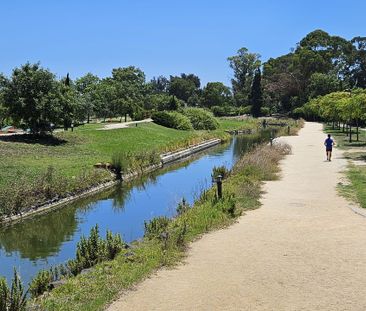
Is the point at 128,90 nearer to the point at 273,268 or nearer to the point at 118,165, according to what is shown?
the point at 118,165

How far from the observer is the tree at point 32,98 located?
106ft

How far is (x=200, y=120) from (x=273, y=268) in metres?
56.8

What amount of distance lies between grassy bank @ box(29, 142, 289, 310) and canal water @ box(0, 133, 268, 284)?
2078 millimetres

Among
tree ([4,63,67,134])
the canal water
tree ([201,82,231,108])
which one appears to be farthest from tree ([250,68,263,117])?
the canal water

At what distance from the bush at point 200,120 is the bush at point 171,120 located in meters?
5.06

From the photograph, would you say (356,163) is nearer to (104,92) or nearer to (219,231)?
(219,231)

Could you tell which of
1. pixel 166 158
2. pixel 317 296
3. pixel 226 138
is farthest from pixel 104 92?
pixel 317 296

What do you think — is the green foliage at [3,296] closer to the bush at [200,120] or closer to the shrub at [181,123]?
the shrub at [181,123]

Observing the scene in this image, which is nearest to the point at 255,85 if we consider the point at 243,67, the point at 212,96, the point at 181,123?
the point at 212,96

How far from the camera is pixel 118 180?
1017 inches

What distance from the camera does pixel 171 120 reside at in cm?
5900

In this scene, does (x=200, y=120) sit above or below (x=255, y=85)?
below

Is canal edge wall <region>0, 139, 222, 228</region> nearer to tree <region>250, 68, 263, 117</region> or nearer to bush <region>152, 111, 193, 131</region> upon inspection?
bush <region>152, 111, 193, 131</region>

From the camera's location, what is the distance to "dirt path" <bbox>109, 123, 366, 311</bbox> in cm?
778
